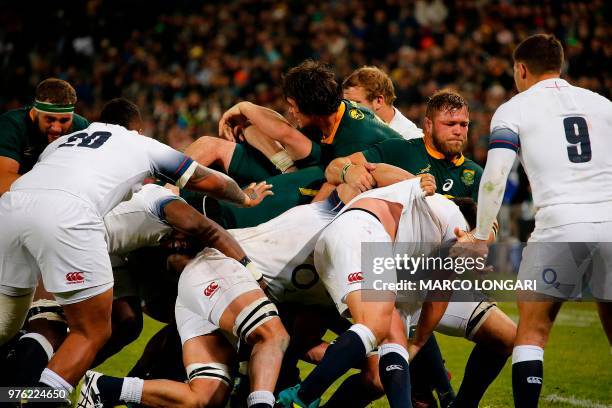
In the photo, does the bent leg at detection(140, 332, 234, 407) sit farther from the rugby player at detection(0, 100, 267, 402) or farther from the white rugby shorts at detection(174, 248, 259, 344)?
the rugby player at detection(0, 100, 267, 402)

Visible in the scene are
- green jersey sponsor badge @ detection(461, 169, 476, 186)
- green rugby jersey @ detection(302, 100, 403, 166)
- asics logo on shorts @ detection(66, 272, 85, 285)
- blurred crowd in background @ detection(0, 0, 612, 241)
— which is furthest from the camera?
blurred crowd in background @ detection(0, 0, 612, 241)

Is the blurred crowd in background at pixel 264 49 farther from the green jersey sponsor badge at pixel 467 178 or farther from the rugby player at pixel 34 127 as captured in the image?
the rugby player at pixel 34 127

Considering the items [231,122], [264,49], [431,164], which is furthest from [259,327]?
[264,49]

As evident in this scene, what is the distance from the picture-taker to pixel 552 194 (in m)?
5.05

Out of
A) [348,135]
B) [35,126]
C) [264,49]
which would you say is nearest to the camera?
[348,135]

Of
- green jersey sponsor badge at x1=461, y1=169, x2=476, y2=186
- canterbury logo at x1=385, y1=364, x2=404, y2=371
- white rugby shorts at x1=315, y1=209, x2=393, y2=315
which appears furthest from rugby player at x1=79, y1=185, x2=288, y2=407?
green jersey sponsor badge at x1=461, y1=169, x2=476, y2=186

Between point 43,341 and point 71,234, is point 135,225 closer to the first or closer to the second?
point 71,234

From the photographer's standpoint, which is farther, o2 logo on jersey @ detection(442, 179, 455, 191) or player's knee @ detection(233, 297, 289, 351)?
o2 logo on jersey @ detection(442, 179, 455, 191)

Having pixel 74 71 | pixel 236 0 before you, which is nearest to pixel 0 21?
pixel 74 71

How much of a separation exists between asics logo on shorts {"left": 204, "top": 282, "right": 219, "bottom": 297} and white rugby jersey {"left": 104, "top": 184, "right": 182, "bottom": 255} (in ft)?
2.09

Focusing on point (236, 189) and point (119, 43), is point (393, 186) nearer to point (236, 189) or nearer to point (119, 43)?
point (236, 189)

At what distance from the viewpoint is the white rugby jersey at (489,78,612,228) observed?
5.00 meters

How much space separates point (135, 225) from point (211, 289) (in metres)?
0.84

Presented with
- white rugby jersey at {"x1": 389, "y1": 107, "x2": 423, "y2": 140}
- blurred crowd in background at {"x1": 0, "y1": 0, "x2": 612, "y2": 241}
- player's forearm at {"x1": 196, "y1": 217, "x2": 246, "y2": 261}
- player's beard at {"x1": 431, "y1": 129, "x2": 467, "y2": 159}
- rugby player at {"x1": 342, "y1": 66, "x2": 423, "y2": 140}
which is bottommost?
player's forearm at {"x1": 196, "y1": 217, "x2": 246, "y2": 261}
